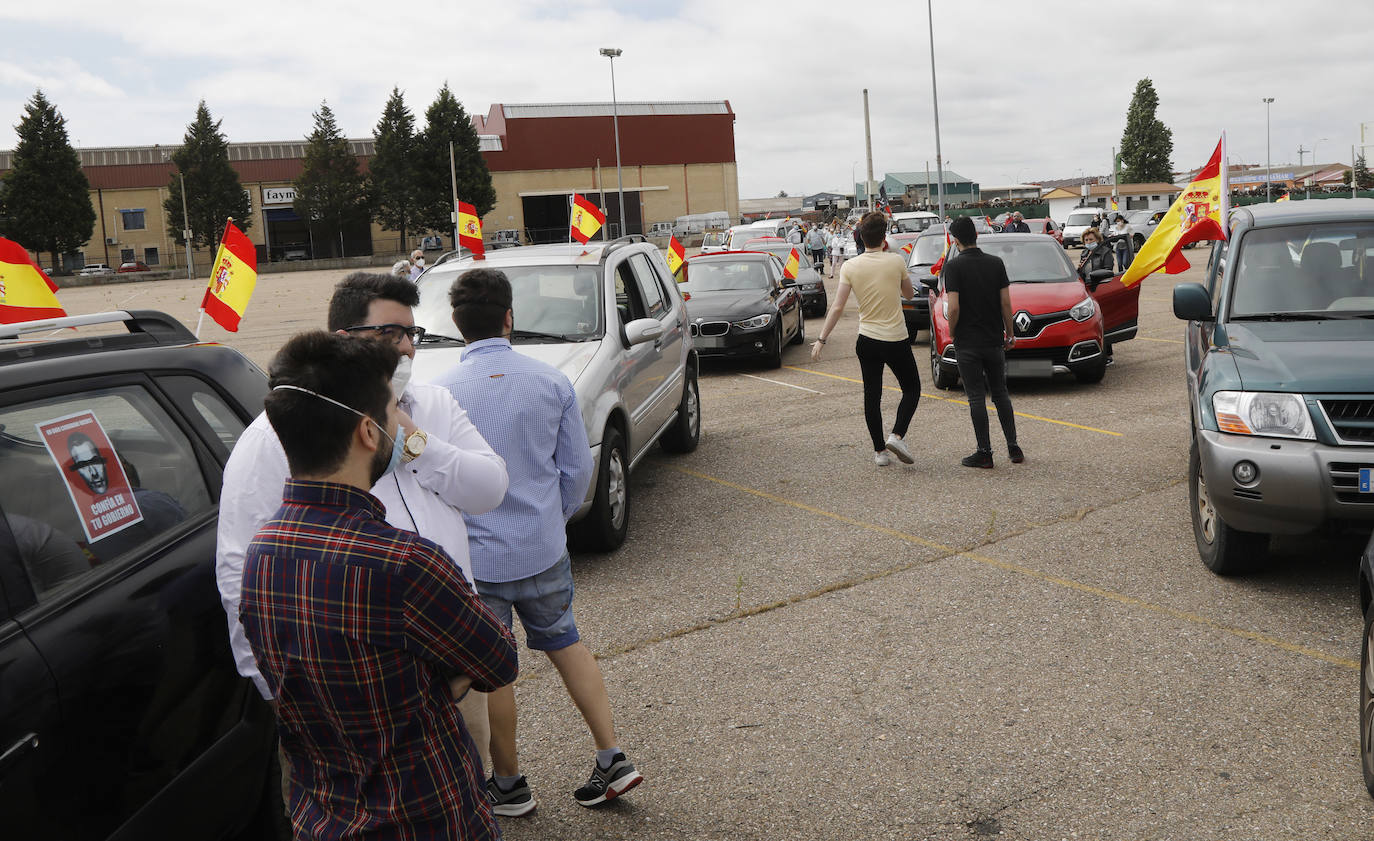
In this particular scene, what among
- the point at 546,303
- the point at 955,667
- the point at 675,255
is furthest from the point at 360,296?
the point at 675,255

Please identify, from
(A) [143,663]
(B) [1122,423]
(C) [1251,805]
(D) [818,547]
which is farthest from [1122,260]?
(A) [143,663]

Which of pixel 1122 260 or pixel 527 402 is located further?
pixel 1122 260

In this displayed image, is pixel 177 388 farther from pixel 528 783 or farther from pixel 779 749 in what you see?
pixel 779 749

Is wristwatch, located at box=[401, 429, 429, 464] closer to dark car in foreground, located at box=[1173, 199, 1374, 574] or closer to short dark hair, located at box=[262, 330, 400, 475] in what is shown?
short dark hair, located at box=[262, 330, 400, 475]

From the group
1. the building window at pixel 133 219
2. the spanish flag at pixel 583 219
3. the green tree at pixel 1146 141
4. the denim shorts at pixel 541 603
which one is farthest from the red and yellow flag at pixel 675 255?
the green tree at pixel 1146 141

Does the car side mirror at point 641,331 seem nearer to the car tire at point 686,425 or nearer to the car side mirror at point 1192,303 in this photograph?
the car tire at point 686,425

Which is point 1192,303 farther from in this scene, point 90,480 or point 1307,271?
point 90,480

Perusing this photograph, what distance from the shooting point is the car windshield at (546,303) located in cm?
744

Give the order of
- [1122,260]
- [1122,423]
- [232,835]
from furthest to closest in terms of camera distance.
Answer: [1122,260] < [1122,423] < [232,835]

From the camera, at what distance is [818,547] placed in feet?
21.9

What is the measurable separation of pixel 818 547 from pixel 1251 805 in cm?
334

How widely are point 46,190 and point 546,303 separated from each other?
222ft

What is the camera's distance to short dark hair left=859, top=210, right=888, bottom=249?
Result: 8109 millimetres

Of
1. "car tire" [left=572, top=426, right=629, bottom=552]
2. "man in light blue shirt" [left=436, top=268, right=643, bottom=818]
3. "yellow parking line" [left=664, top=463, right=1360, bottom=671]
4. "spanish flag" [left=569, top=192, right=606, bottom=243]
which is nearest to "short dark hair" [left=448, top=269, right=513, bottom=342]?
"man in light blue shirt" [left=436, top=268, right=643, bottom=818]
